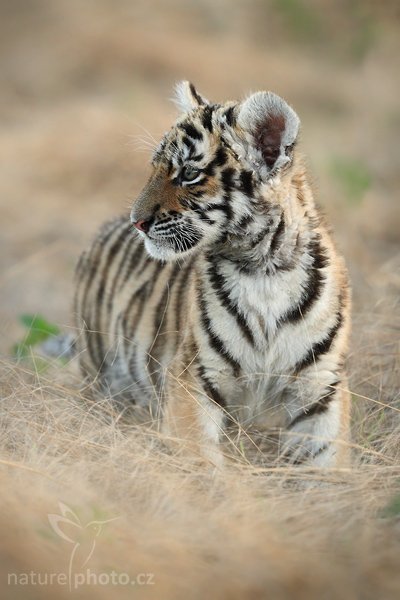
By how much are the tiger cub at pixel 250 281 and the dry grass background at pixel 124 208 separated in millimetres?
266

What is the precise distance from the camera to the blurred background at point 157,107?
8.95 meters

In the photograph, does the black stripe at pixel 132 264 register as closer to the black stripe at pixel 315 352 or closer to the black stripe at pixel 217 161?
the black stripe at pixel 217 161

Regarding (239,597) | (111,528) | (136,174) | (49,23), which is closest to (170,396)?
(111,528)

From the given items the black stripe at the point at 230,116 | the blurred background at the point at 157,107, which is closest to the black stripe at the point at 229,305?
the black stripe at the point at 230,116

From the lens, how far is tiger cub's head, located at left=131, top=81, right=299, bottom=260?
432 cm

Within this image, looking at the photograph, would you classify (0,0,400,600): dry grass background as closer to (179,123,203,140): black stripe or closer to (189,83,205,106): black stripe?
(179,123,203,140): black stripe

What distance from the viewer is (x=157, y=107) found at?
1223 centimetres

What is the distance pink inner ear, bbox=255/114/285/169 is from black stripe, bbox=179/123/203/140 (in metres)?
0.27

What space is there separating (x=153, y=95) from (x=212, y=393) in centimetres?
890

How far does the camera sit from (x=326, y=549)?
3.52 meters

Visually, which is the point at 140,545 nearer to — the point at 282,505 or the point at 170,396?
the point at 282,505

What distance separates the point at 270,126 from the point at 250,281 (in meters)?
0.69

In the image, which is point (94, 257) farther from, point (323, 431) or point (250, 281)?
point (323, 431)

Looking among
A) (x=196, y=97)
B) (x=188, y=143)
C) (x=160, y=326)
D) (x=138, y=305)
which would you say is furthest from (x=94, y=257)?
(x=188, y=143)
